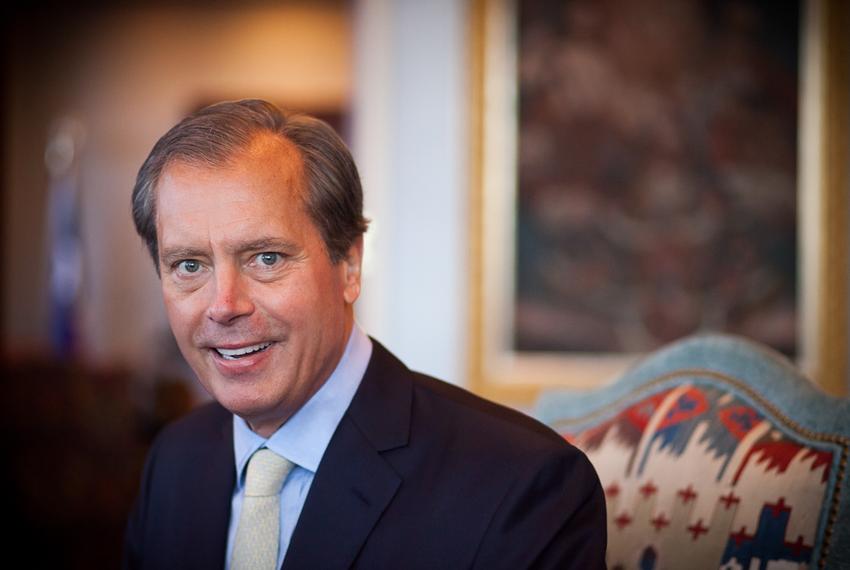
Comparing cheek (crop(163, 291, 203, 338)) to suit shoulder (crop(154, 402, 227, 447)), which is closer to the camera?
cheek (crop(163, 291, 203, 338))

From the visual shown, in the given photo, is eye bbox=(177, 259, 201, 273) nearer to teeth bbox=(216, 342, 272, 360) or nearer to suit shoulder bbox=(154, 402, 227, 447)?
teeth bbox=(216, 342, 272, 360)

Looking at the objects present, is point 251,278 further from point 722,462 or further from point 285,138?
point 722,462

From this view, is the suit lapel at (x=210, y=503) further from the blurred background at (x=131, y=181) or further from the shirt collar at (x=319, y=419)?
the blurred background at (x=131, y=181)

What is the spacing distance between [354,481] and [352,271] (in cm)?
39

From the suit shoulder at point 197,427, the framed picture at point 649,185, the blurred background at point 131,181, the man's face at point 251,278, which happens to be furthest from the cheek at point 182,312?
the framed picture at point 649,185

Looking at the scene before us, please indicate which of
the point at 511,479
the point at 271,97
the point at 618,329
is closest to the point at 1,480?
the point at 618,329

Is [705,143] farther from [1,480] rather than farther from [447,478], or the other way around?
[1,480]

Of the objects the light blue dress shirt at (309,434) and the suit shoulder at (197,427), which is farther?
the suit shoulder at (197,427)

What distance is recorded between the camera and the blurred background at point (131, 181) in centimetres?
400

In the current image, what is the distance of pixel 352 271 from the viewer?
1.67 meters

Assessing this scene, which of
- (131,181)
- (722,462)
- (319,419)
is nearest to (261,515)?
(319,419)

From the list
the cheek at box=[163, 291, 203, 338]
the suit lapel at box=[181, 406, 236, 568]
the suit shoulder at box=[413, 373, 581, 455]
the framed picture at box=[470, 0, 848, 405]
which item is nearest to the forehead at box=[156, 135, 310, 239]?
the cheek at box=[163, 291, 203, 338]

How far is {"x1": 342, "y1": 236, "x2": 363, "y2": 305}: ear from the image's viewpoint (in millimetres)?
1644

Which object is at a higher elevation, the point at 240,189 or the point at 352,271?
the point at 240,189
